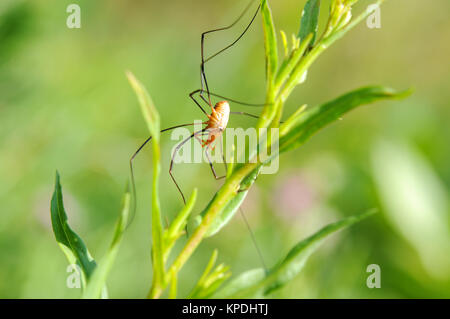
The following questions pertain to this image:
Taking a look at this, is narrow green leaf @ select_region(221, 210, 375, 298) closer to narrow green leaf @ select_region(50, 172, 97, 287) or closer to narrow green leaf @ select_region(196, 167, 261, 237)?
narrow green leaf @ select_region(196, 167, 261, 237)

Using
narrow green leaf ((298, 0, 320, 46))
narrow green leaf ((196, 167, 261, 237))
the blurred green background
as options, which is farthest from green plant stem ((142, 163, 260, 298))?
the blurred green background

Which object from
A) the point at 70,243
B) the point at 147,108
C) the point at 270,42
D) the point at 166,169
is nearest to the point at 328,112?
the point at 270,42

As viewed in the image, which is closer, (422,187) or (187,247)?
(187,247)

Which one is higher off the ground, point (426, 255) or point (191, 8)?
point (191, 8)

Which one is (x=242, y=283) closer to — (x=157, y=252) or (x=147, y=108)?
(x=157, y=252)
